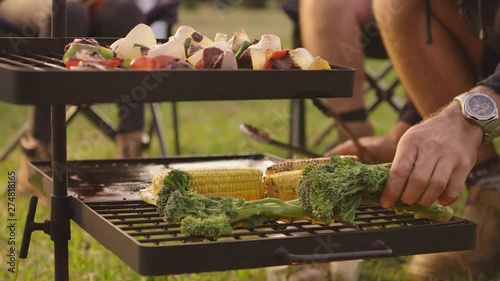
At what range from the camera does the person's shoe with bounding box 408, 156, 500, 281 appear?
2.31 m

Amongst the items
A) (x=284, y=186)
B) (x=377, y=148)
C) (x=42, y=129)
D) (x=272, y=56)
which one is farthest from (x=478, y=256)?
(x=42, y=129)

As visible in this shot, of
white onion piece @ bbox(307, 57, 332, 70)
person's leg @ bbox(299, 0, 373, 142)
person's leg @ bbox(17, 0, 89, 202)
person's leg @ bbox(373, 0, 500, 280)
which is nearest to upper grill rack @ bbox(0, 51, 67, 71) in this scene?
white onion piece @ bbox(307, 57, 332, 70)

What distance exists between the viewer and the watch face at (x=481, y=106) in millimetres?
1657

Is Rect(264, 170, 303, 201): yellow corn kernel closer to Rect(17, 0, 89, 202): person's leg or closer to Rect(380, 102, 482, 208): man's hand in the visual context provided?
Rect(380, 102, 482, 208): man's hand

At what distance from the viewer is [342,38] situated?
2781 millimetres

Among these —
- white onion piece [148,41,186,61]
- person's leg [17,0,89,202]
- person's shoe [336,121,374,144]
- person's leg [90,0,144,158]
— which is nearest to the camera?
white onion piece [148,41,186,61]

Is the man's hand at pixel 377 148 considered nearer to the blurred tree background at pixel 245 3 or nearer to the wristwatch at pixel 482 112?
the wristwatch at pixel 482 112

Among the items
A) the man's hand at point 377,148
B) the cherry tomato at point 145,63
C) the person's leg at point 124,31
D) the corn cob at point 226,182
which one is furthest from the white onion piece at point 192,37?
the person's leg at point 124,31

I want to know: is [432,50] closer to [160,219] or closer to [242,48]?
[242,48]

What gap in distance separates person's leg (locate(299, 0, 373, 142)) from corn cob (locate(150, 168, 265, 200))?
111cm

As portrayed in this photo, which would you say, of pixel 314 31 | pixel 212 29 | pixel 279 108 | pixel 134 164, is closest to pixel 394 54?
pixel 314 31

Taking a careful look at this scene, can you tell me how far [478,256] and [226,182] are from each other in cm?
99

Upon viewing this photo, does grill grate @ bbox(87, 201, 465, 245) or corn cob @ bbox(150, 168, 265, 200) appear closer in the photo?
grill grate @ bbox(87, 201, 465, 245)

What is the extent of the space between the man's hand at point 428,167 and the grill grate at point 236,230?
5cm
